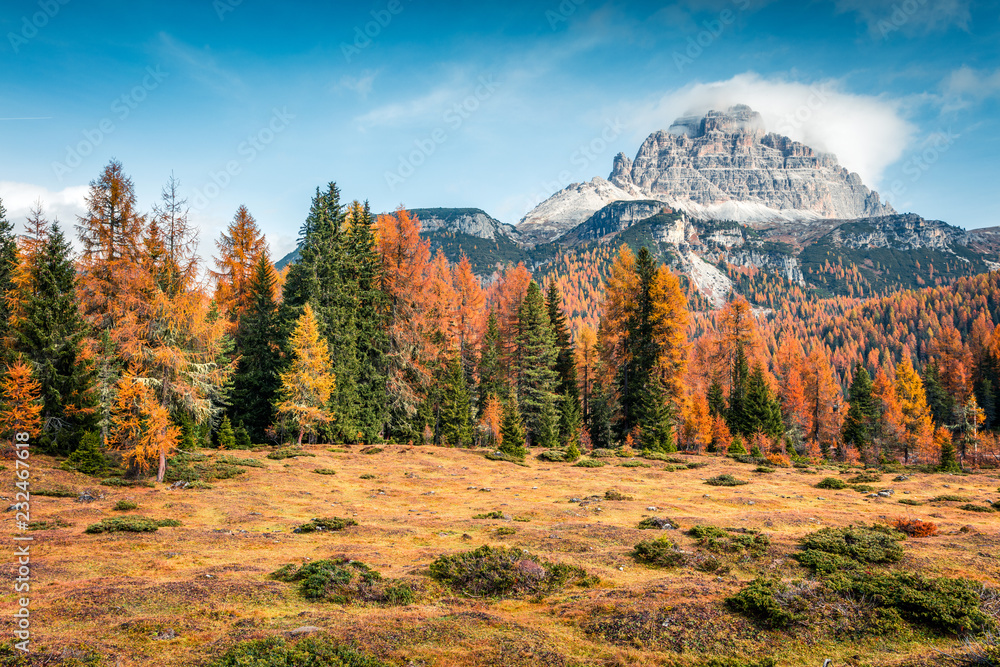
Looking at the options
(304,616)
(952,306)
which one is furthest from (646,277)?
(952,306)

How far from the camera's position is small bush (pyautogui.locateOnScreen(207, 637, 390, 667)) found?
7.12 metres

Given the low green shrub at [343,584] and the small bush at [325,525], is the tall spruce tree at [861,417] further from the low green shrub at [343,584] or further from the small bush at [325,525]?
the low green shrub at [343,584]

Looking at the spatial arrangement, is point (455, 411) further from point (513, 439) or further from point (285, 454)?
point (285, 454)

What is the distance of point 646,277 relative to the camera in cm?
4566

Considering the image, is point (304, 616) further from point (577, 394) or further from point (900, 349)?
point (900, 349)

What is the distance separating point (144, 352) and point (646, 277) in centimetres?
3858

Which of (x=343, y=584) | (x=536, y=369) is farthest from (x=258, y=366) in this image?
(x=343, y=584)

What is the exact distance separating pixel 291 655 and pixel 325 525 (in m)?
10.6

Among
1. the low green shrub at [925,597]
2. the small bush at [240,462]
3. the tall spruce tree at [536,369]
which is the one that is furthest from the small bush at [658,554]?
the tall spruce tree at [536,369]

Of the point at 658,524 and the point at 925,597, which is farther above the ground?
the point at 925,597

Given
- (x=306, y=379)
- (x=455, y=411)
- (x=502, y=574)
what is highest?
(x=306, y=379)

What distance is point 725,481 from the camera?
28.2 metres

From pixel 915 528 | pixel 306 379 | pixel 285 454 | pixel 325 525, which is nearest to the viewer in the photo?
pixel 915 528

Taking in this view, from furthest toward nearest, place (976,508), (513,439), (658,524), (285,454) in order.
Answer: (513,439) < (285,454) < (976,508) < (658,524)
